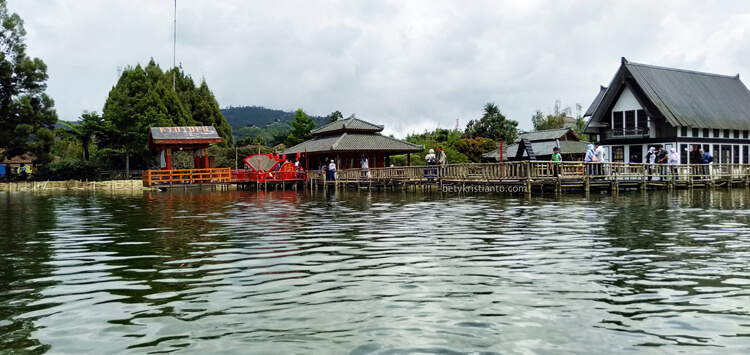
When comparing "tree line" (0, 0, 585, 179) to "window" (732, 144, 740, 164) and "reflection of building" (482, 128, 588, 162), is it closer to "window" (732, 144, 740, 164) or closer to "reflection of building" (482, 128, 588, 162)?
"reflection of building" (482, 128, 588, 162)

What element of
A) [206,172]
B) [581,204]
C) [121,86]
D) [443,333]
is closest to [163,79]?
[121,86]

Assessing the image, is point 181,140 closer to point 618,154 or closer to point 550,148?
point 550,148

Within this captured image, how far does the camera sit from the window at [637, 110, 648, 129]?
40853mm

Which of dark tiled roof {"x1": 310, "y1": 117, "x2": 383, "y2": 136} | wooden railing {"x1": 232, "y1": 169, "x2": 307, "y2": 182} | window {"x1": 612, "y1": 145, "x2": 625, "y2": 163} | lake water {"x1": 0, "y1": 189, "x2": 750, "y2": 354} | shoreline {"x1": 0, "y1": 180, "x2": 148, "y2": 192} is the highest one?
dark tiled roof {"x1": 310, "y1": 117, "x2": 383, "y2": 136}

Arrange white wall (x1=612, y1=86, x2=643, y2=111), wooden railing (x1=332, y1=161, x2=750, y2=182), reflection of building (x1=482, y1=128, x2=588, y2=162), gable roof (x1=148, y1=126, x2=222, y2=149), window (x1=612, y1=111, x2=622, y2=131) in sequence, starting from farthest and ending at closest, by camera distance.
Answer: reflection of building (x1=482, y1=128, x2=588, y2=162)
gable roof (x1=148, y1=126, x2=222, y2=149)
window (x1=612, y1=111, x2=622, y2=131)
white wall (x1=612, y1=86, x2=643, y2=111)
wooden railing (x1=332, y1=161, x2=750, y2=182)

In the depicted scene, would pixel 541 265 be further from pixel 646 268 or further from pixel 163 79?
pixel 163 79

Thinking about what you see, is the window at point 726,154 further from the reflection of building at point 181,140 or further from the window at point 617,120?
the reflection of building at point 181,140

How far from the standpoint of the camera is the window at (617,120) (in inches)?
1679

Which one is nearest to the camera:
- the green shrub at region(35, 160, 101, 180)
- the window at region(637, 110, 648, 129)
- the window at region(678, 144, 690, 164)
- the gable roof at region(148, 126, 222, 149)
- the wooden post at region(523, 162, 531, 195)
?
the wooden post at region(523, 162, 531, 195)

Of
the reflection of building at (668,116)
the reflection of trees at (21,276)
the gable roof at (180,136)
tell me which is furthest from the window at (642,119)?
the reflection of trees at (21,276)

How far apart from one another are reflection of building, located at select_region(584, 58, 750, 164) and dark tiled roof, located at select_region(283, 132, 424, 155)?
46.1 feet

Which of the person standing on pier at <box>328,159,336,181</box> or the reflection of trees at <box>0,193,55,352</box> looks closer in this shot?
the reflection of trees at <box>0,193,55,352</box>

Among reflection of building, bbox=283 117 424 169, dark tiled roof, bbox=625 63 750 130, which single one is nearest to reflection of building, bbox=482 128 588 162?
dark tiled roof, bbox=625 63 750 130

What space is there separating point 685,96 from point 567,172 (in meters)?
19.3
